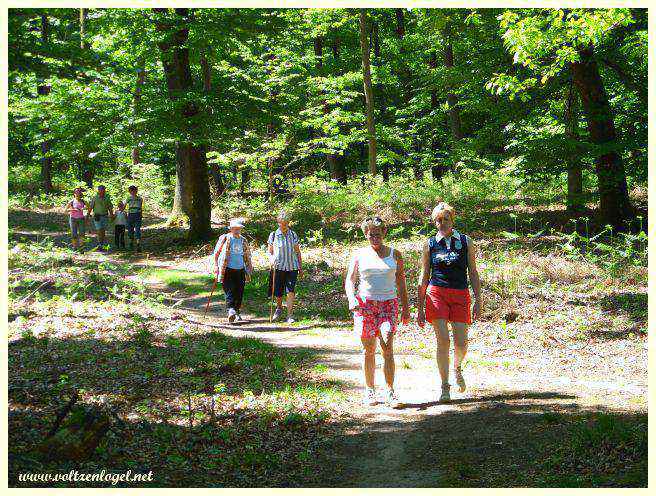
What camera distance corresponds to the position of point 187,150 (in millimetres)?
18922

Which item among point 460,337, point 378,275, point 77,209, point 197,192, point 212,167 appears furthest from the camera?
point 212,167

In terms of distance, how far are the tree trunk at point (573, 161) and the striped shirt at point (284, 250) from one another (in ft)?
24.8

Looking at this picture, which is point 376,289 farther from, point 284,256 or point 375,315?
point 284,256

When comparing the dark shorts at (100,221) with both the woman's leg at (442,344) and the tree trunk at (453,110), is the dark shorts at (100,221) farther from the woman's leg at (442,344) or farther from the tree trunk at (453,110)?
the tree trunk at (453,110)

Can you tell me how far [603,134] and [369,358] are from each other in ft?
35.7

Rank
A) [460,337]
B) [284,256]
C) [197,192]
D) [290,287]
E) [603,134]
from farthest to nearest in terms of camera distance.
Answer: [197,192]
[603,134]
[290,287]
[284,256]
[460,337]

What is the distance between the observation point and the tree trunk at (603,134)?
580 inches

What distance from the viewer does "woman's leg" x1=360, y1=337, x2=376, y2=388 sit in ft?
21.8

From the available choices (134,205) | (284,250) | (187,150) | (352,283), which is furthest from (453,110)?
(352,283)

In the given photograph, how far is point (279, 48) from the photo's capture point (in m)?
26.5

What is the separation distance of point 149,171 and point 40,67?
2461cm

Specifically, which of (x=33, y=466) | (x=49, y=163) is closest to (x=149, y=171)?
(x=49, y=163)

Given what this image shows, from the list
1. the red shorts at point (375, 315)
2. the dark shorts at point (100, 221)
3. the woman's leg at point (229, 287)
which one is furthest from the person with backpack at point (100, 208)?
the red shorts at point (375, 315)

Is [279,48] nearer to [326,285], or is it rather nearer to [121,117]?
[121,117]
